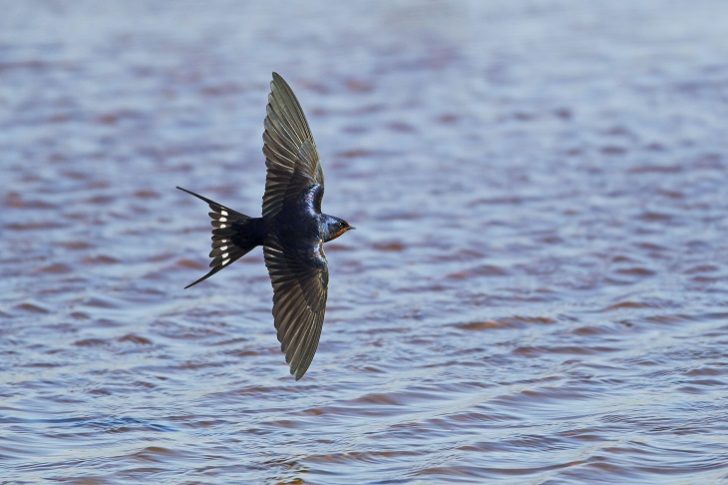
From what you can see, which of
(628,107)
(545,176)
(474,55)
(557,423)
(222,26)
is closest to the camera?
(557,423)

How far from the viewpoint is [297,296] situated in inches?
157

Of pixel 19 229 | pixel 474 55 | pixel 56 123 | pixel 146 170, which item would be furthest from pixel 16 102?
pixel 474 55

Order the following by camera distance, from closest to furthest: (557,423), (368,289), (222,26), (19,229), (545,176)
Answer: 1. (557,423)
2. (368,289)
3. (19,229)
4. (545,176)
5. (222,26)

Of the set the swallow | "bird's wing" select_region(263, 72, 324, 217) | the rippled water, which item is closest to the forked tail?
the swallow

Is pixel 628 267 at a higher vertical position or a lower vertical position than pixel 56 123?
lower

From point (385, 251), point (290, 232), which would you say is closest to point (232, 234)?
point (290, 232)

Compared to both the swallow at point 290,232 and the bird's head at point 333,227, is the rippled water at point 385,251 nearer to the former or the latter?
the swallow at point 290,232

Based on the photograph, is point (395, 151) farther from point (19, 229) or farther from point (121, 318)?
point (121, 318)

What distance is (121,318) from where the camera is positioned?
16.5 feet

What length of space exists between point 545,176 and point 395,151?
32.6 inches

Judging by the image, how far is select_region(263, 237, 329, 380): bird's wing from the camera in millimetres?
3885

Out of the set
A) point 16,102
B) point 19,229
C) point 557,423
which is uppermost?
point 16,102

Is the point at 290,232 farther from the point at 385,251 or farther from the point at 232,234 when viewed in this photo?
the point at 385,251

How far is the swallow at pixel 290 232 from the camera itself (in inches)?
154
